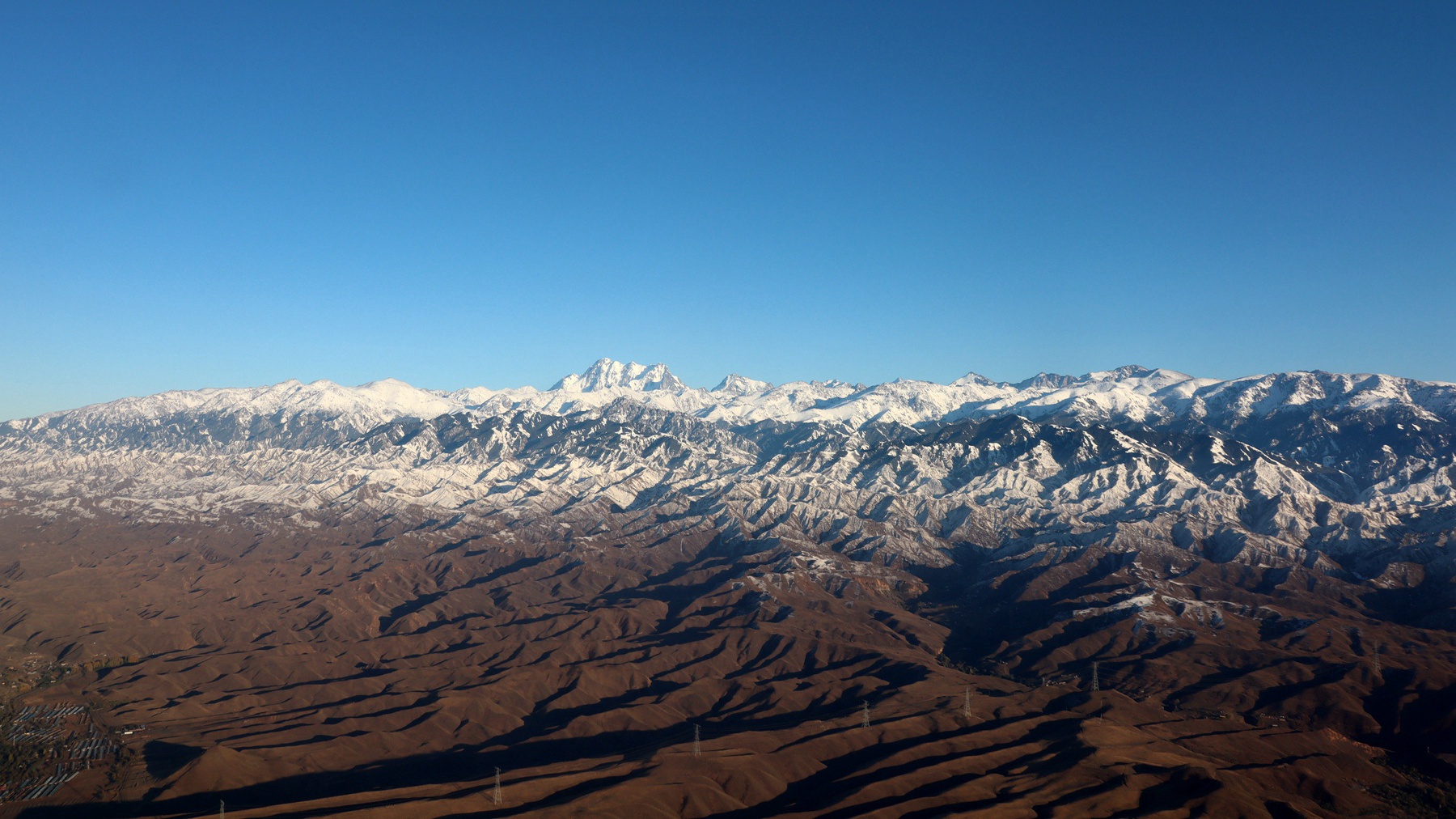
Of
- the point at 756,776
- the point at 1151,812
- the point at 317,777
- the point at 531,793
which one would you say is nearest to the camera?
the point at 1151,812

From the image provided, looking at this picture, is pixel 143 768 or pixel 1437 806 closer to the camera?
pixel 1437 806

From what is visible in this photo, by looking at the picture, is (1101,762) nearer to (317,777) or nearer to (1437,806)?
(1437,806)

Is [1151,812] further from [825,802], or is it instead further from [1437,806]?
[1437,806]

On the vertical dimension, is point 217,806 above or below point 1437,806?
above

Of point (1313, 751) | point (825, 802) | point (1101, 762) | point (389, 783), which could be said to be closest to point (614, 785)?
point (825, 802)

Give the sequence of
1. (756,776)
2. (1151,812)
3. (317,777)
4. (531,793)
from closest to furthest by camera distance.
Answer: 1. (1151,812)
2. (531,793)
3. (756,776)
4. (317,777)

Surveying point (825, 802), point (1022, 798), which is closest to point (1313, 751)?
point (1022, 798)

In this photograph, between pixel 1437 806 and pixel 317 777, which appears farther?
pixel 317 777

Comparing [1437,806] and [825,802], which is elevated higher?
[825,802]

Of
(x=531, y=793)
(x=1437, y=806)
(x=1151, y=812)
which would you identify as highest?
(x=531, y=793)
